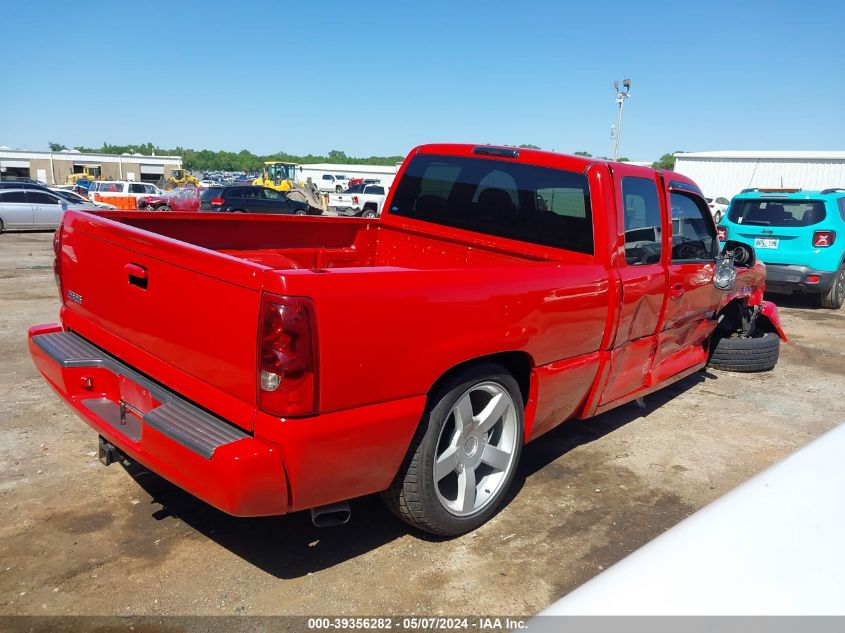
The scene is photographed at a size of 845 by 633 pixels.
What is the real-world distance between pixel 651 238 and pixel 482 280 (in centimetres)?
179

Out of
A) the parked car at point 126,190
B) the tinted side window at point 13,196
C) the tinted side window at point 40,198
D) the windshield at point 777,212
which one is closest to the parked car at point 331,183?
the parked car at point 126,190

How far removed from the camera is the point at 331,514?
2.63 meters

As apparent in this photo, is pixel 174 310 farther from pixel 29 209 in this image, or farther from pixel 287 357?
pixel 29 209

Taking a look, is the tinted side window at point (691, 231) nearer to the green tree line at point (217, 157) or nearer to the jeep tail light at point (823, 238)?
the jeep tail light at point (823, 238)

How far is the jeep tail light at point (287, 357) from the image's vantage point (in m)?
2.23

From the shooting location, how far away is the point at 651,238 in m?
4.11

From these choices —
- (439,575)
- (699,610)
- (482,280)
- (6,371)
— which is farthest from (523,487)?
(6,371)

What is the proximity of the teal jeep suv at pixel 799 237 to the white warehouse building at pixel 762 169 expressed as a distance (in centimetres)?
2360

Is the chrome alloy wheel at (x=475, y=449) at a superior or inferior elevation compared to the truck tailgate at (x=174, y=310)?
inferior

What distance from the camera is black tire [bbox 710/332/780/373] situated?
6184mm

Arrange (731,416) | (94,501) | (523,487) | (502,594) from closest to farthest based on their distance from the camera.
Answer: (502,594) → (94,501) → (523,487) → (731,416)

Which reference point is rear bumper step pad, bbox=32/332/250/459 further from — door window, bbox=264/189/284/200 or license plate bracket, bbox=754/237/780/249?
door window, bbox=264/189/284/200

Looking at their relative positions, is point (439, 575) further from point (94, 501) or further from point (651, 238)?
point (651, 238)

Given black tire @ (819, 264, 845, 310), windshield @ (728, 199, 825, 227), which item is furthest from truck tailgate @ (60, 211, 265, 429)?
black tire @ (819, 264, 845, 310)
